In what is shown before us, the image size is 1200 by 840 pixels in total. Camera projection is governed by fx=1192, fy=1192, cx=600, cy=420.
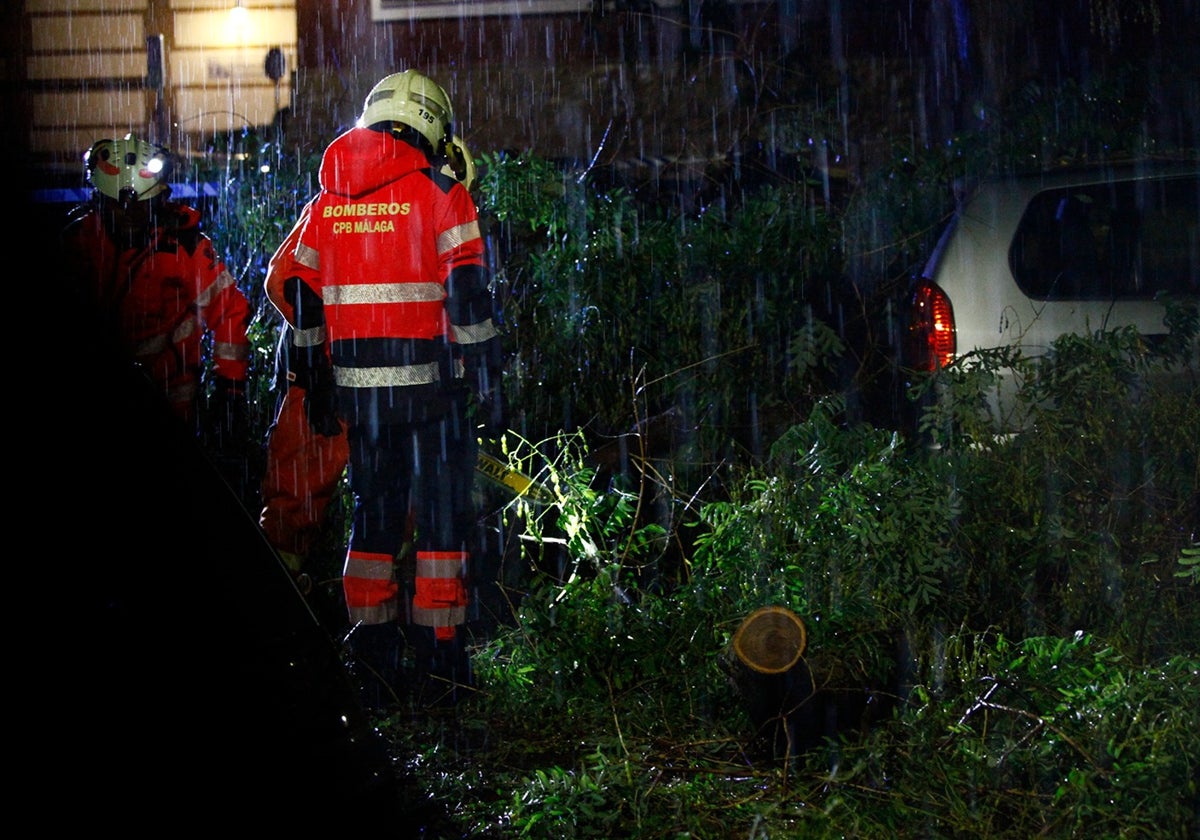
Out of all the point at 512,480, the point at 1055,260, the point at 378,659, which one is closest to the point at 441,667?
the point at 378,659

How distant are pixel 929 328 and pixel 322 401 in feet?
8.81

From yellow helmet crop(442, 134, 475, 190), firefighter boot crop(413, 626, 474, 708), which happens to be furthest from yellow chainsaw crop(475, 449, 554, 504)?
yellow helmet crop(442, 134, 475, 190)

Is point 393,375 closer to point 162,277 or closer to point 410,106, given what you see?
point 410,106

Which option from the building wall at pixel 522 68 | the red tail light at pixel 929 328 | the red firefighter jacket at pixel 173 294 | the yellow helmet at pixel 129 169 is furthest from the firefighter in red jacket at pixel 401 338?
the building wall at pixel 522 68

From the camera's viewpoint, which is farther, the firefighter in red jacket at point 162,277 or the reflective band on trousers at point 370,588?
the firefighter in red jacket at point 162,277

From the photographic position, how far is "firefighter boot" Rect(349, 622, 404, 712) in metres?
4.38

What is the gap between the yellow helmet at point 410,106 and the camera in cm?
427

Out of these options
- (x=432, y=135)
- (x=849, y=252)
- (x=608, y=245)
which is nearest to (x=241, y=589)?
(x=432, y=135)

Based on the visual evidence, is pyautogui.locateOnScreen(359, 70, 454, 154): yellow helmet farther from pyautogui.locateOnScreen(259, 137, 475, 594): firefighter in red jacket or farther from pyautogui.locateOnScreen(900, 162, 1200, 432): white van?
pyautogui.locateOnScreen(900, 162, 1200, 432): white van

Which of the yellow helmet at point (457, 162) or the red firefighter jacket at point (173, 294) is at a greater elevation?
the yellow helmet at point (457, 162)

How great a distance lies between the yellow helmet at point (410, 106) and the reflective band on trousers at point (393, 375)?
0.81 m

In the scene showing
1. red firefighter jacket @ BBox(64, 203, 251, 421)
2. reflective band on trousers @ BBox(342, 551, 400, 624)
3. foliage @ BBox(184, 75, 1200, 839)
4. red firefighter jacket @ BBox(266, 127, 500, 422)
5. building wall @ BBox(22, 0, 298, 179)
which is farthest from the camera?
building wall @ BBox(22, 0, 298, 179)

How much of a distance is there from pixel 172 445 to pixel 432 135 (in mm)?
2794

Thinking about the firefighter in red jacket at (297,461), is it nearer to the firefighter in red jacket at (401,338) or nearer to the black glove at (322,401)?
the black glove at (322,401)
